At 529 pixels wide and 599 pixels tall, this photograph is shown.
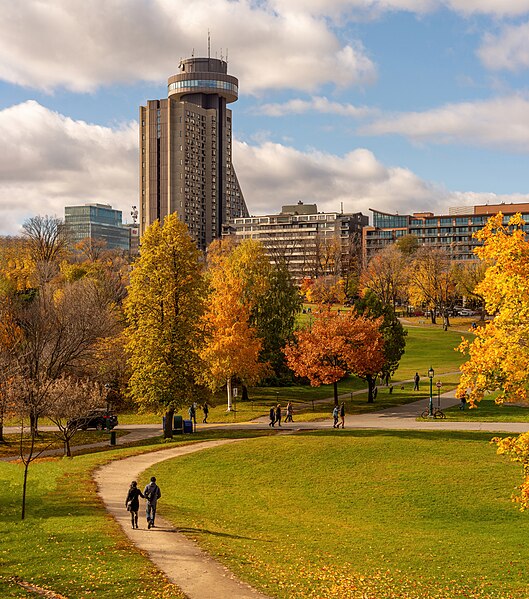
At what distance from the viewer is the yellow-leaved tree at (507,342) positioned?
19.9 m

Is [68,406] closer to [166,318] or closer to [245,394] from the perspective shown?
[166,318]

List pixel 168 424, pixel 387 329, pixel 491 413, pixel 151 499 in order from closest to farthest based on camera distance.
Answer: pixel 151 499, pixel 168 424, pixel 491 413, pixel 387 329

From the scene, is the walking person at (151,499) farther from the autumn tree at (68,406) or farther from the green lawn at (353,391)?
the green lawn at (353,391)

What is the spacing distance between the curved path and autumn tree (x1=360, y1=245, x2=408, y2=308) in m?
97.8

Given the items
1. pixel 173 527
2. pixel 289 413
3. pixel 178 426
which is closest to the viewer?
pixel 173 527

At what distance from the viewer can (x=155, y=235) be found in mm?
47531

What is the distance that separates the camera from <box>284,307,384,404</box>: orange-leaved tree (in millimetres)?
57375

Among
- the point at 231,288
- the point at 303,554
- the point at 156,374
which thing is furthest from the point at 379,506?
the point at 231,288

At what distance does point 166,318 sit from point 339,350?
1688 centimetres

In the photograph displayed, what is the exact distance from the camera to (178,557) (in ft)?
67.7

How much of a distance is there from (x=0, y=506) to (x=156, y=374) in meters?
19.1

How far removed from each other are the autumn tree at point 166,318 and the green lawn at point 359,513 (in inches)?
292

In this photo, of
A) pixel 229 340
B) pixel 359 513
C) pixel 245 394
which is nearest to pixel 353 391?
pixel 245 394

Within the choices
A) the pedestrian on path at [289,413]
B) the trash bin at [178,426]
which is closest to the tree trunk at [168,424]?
the trash bin at [178,426]
